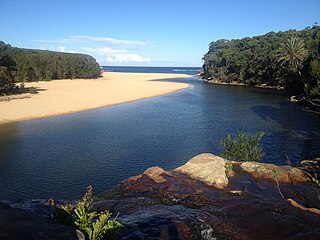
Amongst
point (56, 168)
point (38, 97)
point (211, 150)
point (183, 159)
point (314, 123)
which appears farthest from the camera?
point (38, 97)

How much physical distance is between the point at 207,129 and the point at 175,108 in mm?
17152

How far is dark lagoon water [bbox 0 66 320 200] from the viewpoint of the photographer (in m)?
20.9

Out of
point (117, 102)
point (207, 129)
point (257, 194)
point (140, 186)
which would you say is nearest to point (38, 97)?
point (117, 102)

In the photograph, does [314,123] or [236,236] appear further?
[314,123]

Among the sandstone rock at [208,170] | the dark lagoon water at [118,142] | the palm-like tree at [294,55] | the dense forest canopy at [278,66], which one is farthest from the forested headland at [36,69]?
the palm-like tree at [294,55]

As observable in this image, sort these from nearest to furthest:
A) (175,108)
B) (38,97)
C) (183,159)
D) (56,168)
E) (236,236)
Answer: (236,236)
(56,168)
(183,159)
(175,108)
(38,97)

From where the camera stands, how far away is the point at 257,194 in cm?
1553

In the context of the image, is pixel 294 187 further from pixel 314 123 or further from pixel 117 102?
pixel 117 102

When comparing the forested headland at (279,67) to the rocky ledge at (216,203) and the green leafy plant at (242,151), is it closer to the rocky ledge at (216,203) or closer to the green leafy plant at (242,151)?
the green leafy plant at (242,151)

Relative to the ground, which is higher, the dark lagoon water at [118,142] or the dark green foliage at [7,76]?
the dark green foliage at [7,76]

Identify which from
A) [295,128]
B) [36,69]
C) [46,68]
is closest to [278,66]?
[295,128]

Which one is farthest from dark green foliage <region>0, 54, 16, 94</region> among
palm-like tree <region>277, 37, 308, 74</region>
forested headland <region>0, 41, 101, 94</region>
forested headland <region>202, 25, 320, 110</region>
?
palm-like tree <region>277, 37, 308, 74</region>

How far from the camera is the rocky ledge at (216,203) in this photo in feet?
36.0

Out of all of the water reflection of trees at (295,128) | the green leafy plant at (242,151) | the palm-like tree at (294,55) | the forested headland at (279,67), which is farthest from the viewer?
the palm-like tree at (294,55)
